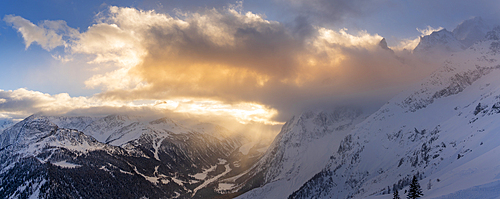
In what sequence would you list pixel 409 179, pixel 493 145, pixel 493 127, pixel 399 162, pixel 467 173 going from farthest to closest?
pixel 399 162 → pixel 409 179 → pixel 493 127 → pixel 493 145 → pixel 467 173

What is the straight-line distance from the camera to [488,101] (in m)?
173

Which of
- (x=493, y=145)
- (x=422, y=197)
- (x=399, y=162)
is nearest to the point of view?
(x=422, y=197)

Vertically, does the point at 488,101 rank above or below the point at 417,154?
above

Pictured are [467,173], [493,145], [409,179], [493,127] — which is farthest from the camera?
[409,179]

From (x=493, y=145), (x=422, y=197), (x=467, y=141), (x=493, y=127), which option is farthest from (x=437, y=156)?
(x=422, y=197)

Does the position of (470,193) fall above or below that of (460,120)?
below

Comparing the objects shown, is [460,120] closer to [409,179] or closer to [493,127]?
[493,127]

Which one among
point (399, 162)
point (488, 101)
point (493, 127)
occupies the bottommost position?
point (399, 162)

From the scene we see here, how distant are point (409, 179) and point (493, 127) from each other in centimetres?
4911

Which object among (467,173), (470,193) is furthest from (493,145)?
(470,193)

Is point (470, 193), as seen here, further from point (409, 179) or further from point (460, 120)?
point (460, 120)

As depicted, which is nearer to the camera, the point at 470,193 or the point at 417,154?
the point at 470,193

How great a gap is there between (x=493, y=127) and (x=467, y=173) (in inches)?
2899

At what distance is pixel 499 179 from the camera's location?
66438 mm
